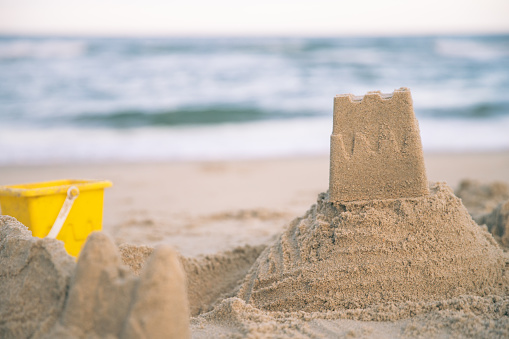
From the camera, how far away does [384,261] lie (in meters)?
2.19

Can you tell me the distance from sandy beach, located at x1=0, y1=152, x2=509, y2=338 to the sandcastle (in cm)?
6

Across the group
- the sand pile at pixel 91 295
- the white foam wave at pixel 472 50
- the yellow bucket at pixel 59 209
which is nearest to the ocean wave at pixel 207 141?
the yellow bucket at pixel 59 209

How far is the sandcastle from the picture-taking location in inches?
85.7

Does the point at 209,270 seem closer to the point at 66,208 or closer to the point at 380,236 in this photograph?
the point at 66,208

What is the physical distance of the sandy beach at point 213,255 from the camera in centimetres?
147

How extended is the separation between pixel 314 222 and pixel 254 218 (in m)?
1.86

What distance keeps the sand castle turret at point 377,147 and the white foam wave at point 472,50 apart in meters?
19.1

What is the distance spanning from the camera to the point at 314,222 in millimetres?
2424

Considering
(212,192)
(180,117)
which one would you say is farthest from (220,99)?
(212,192)

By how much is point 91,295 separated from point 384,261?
1298mm

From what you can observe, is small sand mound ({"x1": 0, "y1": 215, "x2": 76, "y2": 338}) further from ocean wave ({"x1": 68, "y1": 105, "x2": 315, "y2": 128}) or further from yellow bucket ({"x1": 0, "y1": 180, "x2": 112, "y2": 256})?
ocean wave ({"x1": 68, "y1": 105, "x2": 315, "y2": 128})

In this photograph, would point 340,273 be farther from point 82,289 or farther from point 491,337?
point 82,289

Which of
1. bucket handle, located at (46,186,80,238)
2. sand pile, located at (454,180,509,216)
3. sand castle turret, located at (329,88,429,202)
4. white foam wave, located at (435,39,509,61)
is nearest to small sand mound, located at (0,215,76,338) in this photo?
bucket handle, located at (46,186,80,238)

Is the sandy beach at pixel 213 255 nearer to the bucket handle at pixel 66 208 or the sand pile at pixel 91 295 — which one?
the sand pile at pixel 91 295
